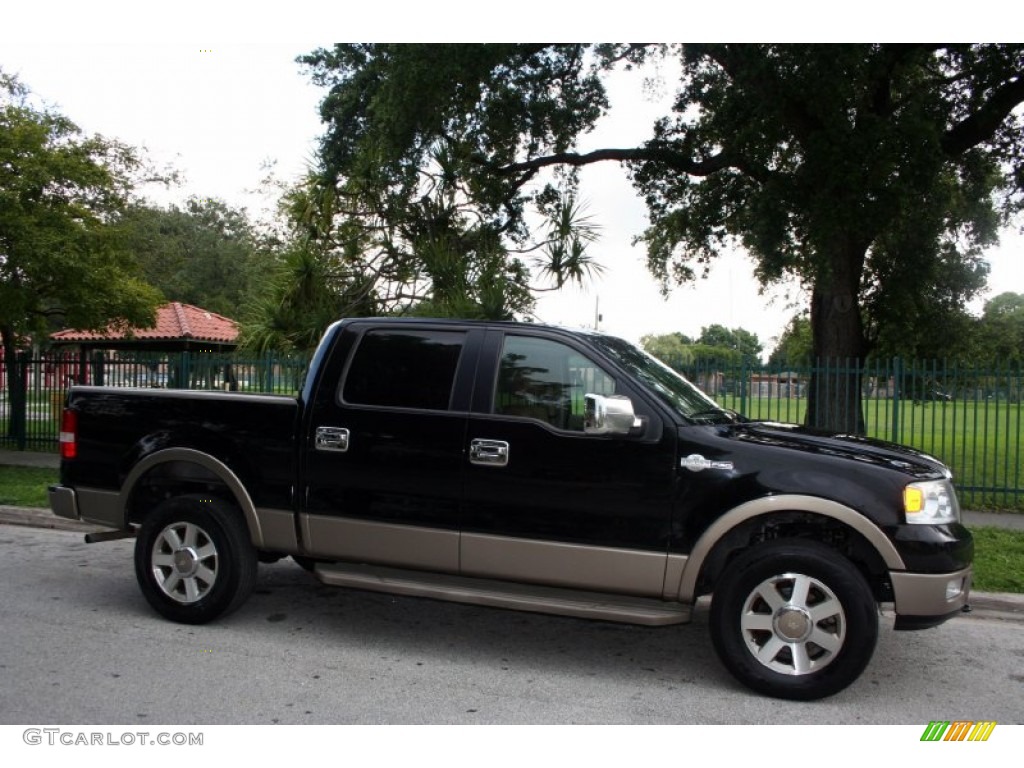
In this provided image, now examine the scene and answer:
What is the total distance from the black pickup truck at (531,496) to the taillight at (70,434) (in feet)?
0.06

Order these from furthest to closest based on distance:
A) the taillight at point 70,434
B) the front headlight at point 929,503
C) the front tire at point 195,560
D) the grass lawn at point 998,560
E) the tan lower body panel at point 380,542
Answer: the grass lawn at point 998,560 → the taillight at point 70,434 → the front tire at point 195,560 → the tan lower body panel at point 380,542 → the front headlight at point 929,503

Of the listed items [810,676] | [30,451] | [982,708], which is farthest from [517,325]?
[30,451]

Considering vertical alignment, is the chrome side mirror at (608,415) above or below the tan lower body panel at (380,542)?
above

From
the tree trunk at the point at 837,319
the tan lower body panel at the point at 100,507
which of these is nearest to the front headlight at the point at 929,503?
the tan lower body panel at the point at 100,507

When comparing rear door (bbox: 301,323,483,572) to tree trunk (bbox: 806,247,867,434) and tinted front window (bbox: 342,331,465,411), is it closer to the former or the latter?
tinted front window (bbox: 342,331,465,411)

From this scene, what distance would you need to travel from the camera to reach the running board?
4.38 m

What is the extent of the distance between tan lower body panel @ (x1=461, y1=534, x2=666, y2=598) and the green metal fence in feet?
15.2

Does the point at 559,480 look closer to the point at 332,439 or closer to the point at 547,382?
the point at 547,382

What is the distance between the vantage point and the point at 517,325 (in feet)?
16.5

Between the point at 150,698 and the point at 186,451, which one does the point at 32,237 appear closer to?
the point at 186,451

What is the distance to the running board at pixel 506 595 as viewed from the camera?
4.38 metres

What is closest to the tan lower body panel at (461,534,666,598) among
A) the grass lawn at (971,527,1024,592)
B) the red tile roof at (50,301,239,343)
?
the grass lawn at (971,527,1024,592)
